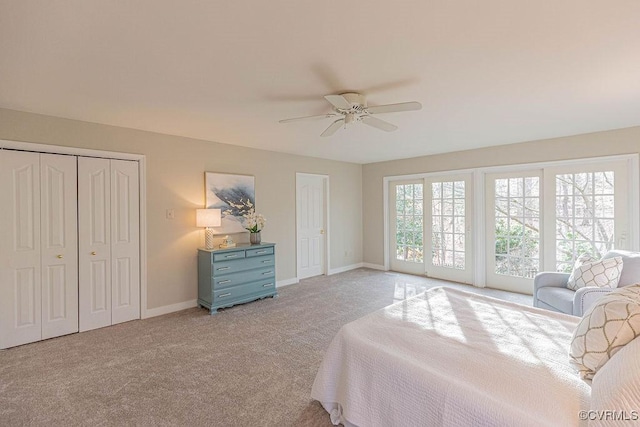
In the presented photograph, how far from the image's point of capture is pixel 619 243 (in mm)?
3840

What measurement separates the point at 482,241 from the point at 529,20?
13.2 feet

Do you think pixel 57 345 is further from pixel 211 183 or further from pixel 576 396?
pixel 576 396

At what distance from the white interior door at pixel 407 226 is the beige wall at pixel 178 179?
1.63m

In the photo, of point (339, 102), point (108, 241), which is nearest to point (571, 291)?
point (339, 102)

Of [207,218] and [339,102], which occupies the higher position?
[339,102]

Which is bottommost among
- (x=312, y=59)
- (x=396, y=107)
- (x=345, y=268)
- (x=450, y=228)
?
(x=345, y=268)

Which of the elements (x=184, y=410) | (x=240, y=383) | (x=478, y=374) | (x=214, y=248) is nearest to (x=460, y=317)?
(x=478, y=374)

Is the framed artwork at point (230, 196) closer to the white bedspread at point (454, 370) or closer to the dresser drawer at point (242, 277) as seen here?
the dresser drawer at point (242, 277)

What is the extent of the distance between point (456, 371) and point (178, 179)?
3.80m

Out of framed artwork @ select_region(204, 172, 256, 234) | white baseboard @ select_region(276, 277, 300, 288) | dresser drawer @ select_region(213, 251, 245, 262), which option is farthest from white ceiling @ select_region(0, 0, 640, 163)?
white baseboard @ select_region(276, 277, 300, 288)

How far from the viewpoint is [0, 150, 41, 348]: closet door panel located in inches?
114

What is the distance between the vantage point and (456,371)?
1.40 m
